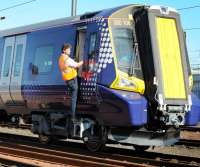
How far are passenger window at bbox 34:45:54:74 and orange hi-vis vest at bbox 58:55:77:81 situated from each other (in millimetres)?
670

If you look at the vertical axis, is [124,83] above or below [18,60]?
below

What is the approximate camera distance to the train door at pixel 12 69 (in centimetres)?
1503

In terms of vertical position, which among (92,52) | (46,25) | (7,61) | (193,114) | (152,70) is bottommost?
(193,114)

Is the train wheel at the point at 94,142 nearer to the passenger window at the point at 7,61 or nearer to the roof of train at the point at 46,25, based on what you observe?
the roof of train at the point at 46,25

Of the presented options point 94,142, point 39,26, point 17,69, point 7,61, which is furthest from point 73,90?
point 7,61

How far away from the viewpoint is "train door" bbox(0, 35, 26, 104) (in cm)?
1503

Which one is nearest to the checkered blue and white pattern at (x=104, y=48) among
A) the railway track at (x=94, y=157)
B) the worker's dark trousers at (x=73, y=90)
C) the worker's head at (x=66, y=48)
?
the worker's dark trousers at (x=73, y=90)

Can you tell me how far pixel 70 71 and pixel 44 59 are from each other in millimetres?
1512

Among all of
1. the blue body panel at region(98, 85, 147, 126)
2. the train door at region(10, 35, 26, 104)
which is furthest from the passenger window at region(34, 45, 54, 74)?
the blue body panel at region(98, 85, 147, 126)

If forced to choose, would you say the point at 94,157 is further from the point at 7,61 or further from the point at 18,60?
the point at 7,61

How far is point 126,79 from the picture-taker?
11656mm

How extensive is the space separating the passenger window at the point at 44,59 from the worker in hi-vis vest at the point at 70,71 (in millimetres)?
849

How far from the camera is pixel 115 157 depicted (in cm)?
1181

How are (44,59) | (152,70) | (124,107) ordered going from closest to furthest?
(124,107) → (152,70) → (44,59)
